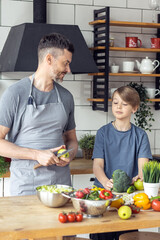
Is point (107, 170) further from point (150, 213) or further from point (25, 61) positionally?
point (25, 61)

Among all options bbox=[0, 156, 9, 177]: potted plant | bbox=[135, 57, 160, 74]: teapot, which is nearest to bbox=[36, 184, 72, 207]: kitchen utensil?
bbox=[0, 156, 9, 177]: potted plant

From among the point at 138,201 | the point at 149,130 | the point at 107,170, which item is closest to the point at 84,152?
the point at 149,130

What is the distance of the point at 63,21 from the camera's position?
4.13m

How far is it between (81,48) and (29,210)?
2141 mm

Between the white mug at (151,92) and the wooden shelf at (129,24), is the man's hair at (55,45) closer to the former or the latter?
the wooden shelf at (129,24)

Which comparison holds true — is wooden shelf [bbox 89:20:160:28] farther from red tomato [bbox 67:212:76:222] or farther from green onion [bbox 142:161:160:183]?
red tomato [bbox 67:212:76:222]

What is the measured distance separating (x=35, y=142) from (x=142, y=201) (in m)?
0.74

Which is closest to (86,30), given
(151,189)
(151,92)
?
(151,92)

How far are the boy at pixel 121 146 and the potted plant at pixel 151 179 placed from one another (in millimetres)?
454

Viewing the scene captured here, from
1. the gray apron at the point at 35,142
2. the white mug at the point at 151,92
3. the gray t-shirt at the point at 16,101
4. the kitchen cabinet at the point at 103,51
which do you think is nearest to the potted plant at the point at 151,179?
the gray apron at the point at 35,142

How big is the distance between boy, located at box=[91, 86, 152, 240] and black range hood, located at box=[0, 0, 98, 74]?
1.00 m

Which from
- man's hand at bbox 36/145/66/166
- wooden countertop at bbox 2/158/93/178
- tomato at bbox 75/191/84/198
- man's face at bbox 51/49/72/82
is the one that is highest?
man's face at bbox 51/49/72/82

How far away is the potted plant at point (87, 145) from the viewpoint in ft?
13.2

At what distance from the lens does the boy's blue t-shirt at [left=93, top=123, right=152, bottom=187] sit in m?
2.70
